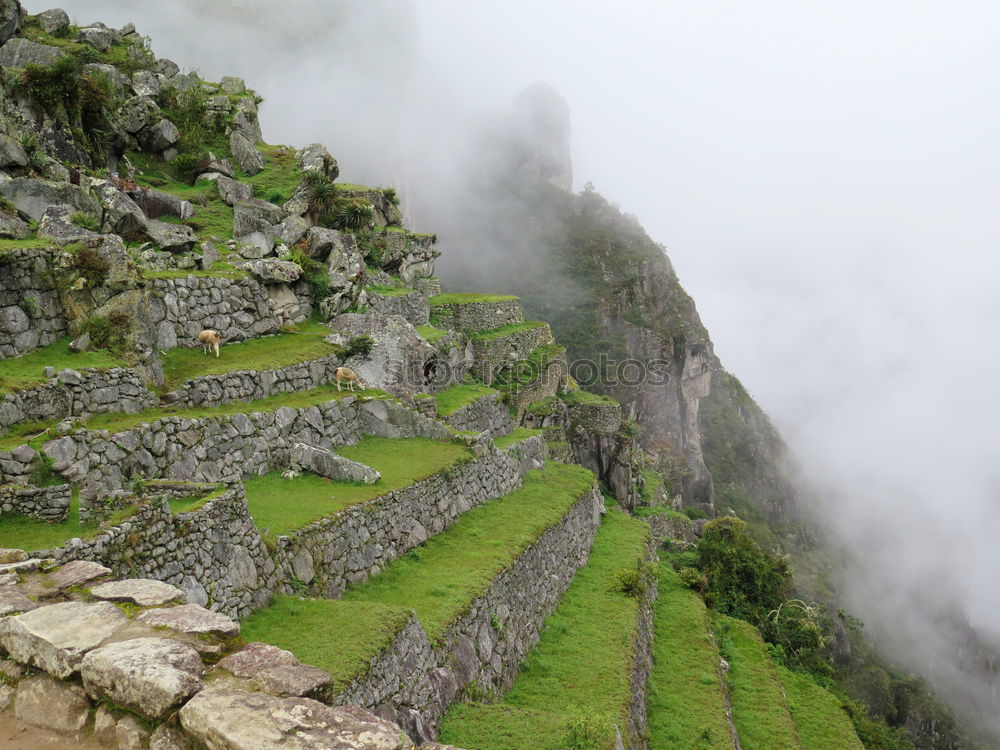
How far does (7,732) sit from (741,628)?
873 inches

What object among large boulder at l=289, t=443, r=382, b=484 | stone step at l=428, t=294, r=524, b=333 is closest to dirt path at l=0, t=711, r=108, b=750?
large boulder at l=289, t=443, r=382, b=484

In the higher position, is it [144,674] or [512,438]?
[512,438]

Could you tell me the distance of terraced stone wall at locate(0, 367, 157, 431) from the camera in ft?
34.4

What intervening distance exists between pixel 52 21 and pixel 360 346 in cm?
1999

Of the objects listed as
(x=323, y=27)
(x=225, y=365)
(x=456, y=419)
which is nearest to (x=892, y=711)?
(x=456, y=419)

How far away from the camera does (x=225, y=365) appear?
14852 millimetres

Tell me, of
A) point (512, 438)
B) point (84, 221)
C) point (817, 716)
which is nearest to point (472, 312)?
point (512, 438)

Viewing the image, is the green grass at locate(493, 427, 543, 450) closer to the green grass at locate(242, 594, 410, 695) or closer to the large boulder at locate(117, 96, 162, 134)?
the green grass at locate(242, 594, 410, 695)

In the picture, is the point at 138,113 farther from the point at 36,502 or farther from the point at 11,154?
the point at 36,502

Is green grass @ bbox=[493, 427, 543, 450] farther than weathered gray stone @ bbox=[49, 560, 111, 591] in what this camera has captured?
Yes

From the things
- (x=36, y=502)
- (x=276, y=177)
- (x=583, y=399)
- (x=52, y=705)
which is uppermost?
(x=276, y=177)

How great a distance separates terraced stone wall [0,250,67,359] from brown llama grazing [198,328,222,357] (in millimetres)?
2858

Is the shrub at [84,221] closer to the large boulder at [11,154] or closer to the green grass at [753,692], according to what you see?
the large boulder at [11,154]

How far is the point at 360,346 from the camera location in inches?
719
